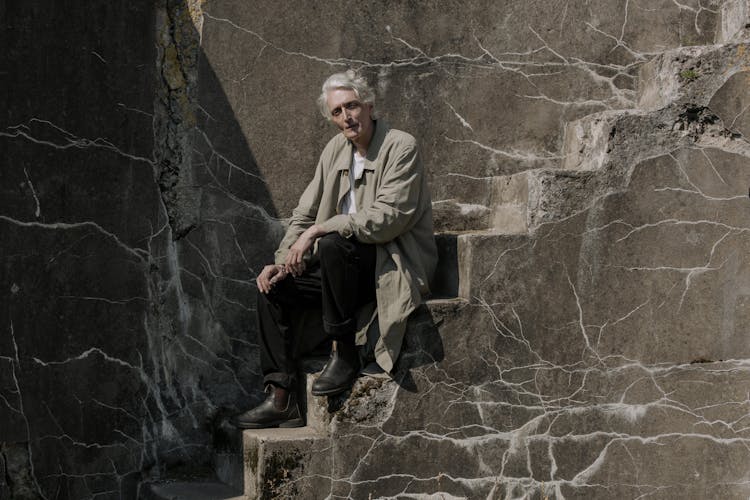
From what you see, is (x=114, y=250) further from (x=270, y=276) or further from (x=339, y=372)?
(x=339, y=372)

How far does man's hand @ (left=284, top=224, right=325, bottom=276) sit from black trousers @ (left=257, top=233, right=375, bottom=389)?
6cm

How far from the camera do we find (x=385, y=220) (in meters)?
4.19

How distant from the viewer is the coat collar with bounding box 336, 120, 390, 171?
4.39 metres

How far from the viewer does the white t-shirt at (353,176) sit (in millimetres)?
4438

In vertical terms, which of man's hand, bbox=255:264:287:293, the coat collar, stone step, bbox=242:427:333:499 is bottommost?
stone step, bbox=242:427:333:499

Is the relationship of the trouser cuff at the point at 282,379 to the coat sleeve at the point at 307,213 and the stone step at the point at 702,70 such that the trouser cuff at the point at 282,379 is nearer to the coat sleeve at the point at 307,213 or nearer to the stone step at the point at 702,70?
the coat sleeve at the point at 307,213


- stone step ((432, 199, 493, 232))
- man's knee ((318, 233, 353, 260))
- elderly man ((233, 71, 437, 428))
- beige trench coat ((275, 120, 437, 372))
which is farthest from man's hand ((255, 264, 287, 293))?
stone step ((432, 199, 493, 232))

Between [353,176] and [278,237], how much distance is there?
628 mm

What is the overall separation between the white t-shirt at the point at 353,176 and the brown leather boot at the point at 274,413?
827 mm

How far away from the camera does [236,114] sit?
484 centimetres

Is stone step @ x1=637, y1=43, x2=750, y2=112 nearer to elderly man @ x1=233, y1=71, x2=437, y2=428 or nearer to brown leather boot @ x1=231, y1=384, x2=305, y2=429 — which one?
elderly man @ x1=233, y1=71, x2=437, y2=428

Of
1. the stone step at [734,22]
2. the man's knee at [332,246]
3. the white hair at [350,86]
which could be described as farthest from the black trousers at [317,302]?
the stone step at [734,22]

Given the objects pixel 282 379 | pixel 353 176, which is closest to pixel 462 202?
pixel 353 176

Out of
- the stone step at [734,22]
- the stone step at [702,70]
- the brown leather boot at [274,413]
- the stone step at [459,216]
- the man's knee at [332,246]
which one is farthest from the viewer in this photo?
the stone step at [459,216]
